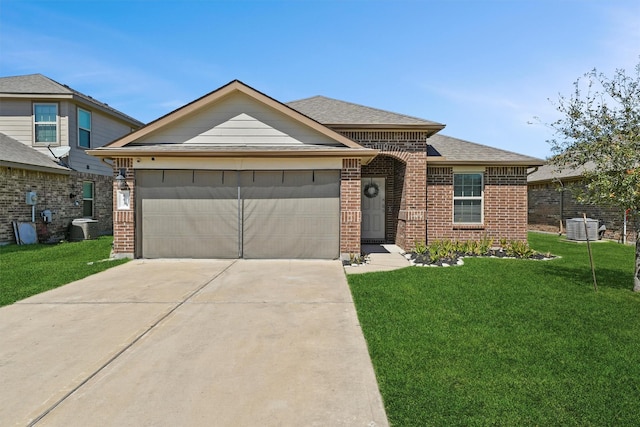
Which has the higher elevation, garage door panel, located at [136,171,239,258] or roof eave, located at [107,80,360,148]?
roof eave, located at [107,80,360,148]

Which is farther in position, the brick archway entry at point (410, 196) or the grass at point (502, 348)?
the brick archway entry at point (410, 196)

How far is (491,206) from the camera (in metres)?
13.0

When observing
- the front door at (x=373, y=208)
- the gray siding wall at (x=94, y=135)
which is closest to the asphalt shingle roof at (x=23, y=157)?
the gray siding wall at (x=94, y=135)

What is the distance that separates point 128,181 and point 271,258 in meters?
4.43

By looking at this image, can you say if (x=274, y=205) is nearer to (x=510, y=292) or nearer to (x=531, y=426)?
(x=510, y=292)

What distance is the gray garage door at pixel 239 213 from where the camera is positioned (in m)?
10.4

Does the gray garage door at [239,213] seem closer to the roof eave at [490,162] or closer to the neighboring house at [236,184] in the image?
the neighboring house at [236,184]

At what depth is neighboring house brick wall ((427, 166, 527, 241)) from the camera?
507 inches

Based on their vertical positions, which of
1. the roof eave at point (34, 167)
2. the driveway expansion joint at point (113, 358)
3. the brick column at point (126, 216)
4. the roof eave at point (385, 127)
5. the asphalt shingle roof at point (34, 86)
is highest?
the asphalt shingle roof at point (34, 86)

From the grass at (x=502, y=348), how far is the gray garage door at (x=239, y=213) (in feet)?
8.67

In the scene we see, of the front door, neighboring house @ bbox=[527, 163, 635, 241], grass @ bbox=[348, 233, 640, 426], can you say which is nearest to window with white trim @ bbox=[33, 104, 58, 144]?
the front door

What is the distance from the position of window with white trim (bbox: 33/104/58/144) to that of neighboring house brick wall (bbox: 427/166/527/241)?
15.7 metres

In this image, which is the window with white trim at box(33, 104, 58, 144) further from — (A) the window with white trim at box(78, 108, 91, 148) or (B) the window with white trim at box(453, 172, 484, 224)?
(B) the window with white trim at box(453, 172, 484, 224)

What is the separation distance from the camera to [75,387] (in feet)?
11.5
